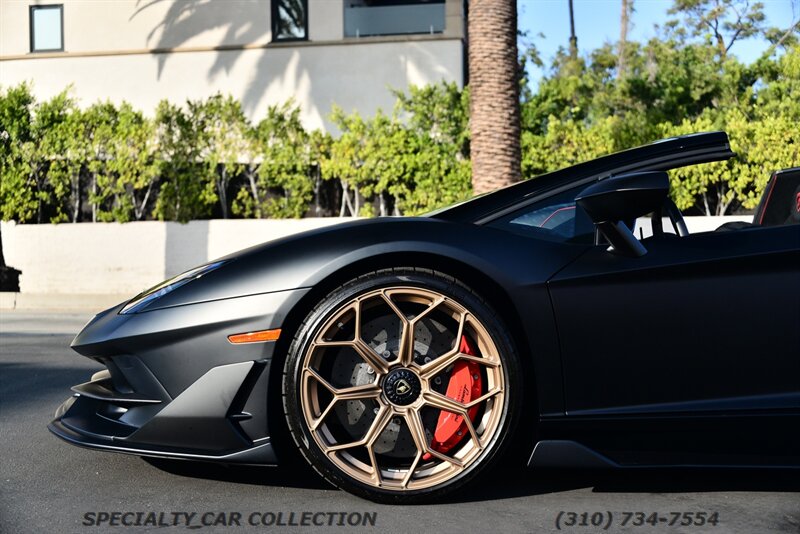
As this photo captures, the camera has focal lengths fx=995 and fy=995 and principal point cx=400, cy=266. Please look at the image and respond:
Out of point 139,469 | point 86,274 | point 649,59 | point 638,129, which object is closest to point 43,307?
point 86,274

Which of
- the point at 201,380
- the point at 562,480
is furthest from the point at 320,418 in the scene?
the point at 562,480

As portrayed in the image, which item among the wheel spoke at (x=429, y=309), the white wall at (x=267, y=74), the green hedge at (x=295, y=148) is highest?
the white wall at (x=267, y=74)

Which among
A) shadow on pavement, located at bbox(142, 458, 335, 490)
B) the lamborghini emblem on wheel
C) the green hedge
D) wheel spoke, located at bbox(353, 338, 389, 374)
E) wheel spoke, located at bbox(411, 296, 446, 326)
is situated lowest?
shadow on pavement, located at bbox(142, 458, 335, 490)

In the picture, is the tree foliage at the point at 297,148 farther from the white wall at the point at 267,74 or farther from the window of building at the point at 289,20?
the window of building at the point at 289,20

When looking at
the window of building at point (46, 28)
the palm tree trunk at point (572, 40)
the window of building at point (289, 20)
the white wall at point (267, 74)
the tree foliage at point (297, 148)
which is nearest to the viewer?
the tree foliage at point (297, 148)

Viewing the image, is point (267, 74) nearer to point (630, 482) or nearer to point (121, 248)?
point (121, 248)

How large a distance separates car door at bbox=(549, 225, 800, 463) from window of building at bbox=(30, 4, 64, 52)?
68.8ft

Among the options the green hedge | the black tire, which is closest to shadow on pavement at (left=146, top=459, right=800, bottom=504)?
the black tire

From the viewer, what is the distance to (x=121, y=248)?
55.9ft

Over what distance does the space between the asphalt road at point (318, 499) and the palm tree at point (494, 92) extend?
916cm

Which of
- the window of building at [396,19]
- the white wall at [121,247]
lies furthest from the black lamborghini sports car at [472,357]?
the window of building at [396,19]

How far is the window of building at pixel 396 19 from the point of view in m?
20.0

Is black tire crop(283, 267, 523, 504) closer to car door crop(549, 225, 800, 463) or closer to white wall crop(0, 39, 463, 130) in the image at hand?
car door crop(549, 225, 800, 463)

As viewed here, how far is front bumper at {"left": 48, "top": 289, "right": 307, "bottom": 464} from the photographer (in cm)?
316
